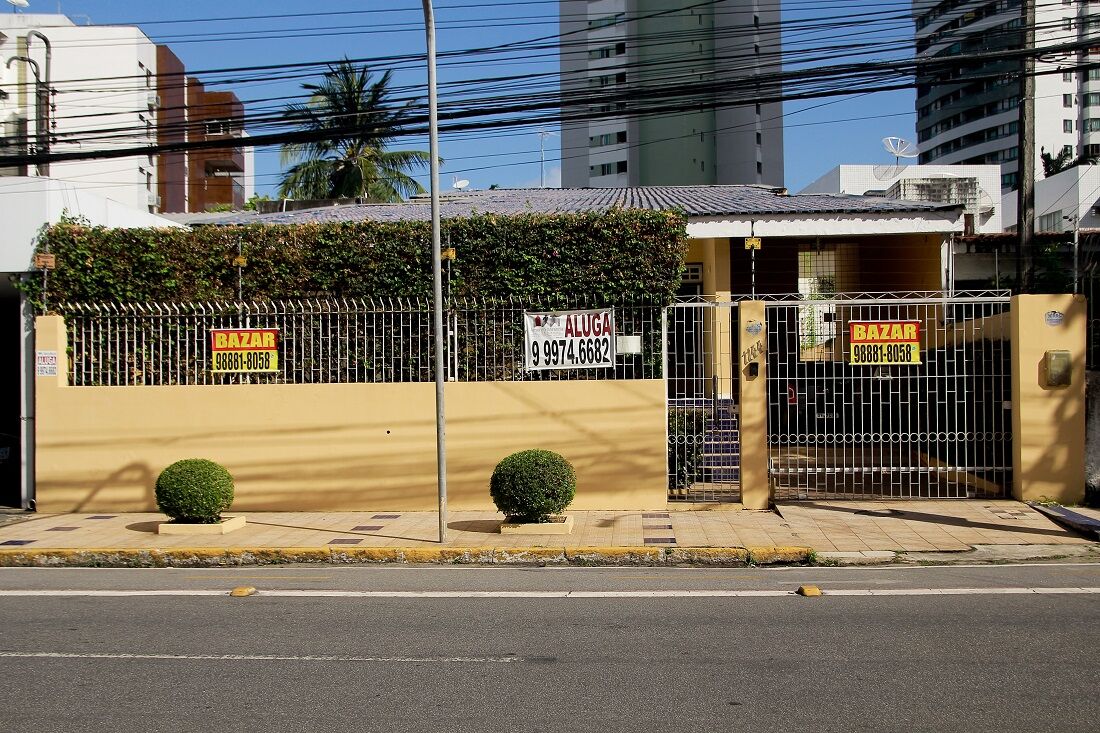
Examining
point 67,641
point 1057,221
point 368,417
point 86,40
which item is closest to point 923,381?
point 368,417

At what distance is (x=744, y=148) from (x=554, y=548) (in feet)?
181

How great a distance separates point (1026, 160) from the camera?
13594 millimetres

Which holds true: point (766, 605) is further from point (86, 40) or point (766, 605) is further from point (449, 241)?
point (86, 40)

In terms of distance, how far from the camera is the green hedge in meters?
12.7

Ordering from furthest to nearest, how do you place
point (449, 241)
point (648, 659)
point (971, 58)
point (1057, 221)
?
point (1057, 221), point (449, 241), point (971, 58), point (648, 659)

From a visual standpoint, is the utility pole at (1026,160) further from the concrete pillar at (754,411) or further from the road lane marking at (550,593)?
the road lane marking at (550,593)

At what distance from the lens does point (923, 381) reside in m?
14.2

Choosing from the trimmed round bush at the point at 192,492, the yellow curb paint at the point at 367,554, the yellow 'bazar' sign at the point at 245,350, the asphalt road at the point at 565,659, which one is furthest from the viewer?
the yellow 'bazar' sign at the point at 245,350

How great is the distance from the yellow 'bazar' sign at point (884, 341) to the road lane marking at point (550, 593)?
4.61 m

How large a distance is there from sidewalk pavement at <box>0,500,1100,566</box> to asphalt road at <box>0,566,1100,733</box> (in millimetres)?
972

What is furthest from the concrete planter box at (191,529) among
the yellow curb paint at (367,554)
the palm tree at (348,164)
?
the palm tree at (348,164)

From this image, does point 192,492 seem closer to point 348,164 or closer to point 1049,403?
point 1049,403

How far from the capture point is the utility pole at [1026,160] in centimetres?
1337

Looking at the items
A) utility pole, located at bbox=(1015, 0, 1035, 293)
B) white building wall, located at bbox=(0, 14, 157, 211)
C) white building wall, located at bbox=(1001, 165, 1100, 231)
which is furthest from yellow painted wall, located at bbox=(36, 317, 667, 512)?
white building wall, located at bbox=(0, 14, 157, 211)
